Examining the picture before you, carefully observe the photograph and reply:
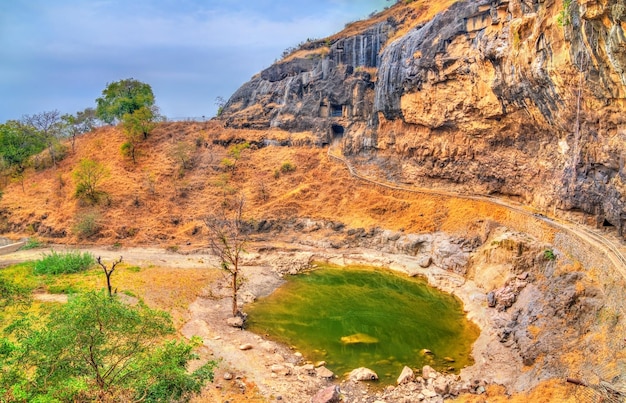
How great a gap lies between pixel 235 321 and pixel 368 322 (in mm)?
8000

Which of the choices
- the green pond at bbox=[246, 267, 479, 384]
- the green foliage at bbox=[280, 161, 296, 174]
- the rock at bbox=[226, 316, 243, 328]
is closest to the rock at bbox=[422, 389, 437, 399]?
the green pond at bbox=[246, 267, 479, 384]

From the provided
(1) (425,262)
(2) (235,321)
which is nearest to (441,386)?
(2) (235,321)

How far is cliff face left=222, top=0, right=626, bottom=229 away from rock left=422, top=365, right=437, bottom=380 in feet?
43.8

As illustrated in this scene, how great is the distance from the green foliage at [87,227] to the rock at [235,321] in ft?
76.9

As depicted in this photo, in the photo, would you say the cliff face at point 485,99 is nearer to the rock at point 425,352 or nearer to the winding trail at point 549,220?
the winding trail at point 549,220

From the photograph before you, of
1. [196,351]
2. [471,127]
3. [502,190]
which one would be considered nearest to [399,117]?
[471,127]

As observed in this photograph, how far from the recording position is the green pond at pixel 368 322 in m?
20.2

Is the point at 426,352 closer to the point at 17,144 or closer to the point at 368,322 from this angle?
the point at 368,322

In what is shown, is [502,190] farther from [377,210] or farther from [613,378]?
[613,378]

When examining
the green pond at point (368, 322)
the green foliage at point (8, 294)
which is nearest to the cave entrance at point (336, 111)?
the green pond at point (368, 322)

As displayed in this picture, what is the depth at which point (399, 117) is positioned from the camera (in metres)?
44.1

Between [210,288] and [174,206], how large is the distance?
731 inches

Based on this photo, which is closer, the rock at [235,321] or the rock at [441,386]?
the rock at [441,386]

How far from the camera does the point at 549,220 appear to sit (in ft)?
84.8
